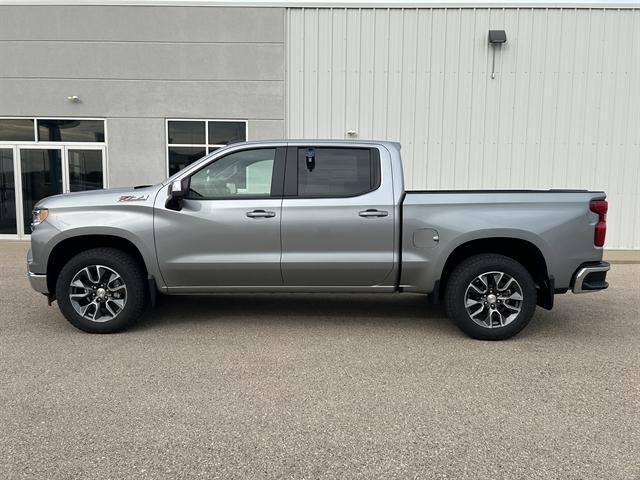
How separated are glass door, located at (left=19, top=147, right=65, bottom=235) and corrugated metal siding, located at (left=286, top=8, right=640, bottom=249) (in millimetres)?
5589

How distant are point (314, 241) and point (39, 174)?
391 inches

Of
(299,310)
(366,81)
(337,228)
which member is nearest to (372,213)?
(337,228)

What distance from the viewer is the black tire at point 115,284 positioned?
518 centimetres

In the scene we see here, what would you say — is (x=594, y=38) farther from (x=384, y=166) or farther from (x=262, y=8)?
(x=384, y=166)

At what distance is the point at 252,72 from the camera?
39.4ft

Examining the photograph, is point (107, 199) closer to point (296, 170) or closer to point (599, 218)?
point (296, 170)

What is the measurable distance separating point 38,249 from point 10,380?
1.53 m

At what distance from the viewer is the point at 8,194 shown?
12.6m

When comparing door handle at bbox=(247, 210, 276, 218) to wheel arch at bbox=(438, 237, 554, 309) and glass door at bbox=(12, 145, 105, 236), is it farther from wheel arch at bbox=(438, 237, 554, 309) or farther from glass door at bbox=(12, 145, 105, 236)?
glass door at bbox=(12, 145, 105, 236)

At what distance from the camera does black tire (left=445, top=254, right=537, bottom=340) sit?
16.7 feet

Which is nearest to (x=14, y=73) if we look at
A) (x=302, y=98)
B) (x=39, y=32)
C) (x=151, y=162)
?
(x=39, y=32)

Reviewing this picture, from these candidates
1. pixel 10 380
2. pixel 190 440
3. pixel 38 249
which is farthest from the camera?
pixel 38 249

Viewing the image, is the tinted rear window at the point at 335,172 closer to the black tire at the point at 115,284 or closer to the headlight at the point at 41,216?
the black tire at the point at 115,284

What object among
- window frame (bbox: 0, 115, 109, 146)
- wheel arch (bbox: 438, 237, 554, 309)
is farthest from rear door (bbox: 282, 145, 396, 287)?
window frame (bbox: 0, 115, 109, 146)
